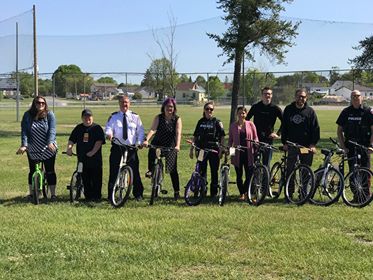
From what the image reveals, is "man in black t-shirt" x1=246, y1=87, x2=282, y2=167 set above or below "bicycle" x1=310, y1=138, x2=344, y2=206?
above

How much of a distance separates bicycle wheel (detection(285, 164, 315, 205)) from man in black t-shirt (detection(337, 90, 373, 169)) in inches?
34.9

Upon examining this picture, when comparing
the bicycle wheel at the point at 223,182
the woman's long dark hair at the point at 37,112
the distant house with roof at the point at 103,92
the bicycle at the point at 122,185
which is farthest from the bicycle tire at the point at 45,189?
the distant house with roof at the point at 103,92

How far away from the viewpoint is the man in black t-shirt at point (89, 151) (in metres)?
8.39

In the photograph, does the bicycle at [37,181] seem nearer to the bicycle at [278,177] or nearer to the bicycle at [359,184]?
the bicycle at [278,177]

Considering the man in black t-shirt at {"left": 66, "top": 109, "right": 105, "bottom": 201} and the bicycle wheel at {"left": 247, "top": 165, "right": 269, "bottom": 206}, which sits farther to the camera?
the man in black t-shirt at {"left": 66, "top": 109, "right": 105, "bottom": 201}

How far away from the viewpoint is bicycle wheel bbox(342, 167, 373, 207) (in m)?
7.85

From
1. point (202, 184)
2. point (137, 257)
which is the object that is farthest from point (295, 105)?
point (137, 257)

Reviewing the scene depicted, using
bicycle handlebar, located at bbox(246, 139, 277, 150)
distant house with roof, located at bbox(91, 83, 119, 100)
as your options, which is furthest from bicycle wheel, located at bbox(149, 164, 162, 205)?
distant house with roof, located at bbox(91, 83, 119, 100)

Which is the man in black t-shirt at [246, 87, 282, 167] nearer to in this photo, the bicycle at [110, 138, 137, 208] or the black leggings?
the bicycle at [110, 138, 137, 208]

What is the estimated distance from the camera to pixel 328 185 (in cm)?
813

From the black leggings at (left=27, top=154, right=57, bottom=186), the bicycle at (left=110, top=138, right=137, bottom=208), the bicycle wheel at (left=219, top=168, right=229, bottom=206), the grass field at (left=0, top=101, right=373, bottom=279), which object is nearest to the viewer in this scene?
the grass field at (left=0, top=101, right=373, bottom=279)

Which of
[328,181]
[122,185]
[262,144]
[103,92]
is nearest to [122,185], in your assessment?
[122,185]

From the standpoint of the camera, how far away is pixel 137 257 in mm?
5051

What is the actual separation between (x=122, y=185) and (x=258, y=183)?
2.18 metres
